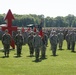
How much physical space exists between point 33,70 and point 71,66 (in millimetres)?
2621

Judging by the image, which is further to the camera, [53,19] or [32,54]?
[53,19]

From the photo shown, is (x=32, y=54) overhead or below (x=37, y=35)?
below

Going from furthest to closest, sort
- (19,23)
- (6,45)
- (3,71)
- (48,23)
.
Answer: (48,23), (19,23), (6,45), (3,71)

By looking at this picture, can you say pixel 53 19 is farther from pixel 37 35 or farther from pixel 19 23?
pixel 37 35

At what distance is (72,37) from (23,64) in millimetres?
11125

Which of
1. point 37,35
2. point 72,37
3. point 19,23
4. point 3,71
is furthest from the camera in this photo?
point 19,23

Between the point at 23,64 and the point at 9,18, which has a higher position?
the point at 9,18

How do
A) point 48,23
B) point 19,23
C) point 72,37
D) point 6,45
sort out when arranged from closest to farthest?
1. point 6,45
2. point 72,37
3. point 19,23
4. point 48,23

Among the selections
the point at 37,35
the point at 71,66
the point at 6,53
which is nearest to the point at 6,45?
the point at 6,53

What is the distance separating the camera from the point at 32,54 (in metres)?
26.8

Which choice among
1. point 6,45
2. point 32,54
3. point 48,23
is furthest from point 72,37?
point 48,23

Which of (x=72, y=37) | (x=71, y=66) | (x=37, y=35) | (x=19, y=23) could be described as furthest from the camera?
(x=19, y=23)

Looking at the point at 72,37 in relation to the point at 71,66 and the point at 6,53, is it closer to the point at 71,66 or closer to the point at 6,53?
the point at 6,53

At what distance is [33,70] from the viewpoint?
18406mm
